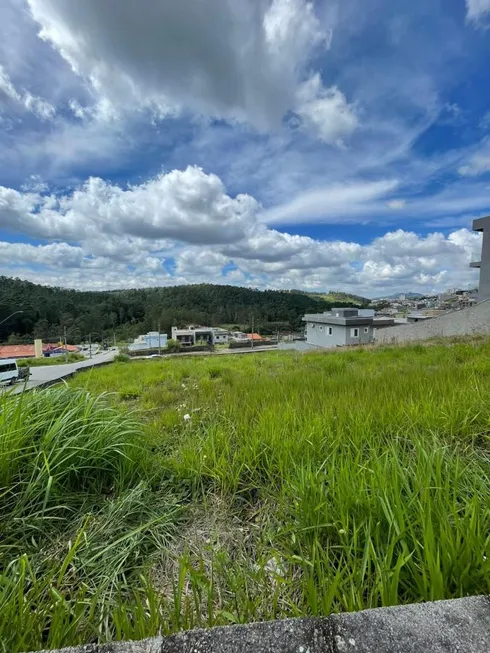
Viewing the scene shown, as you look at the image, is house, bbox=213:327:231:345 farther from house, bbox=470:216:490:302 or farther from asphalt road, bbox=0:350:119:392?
house, bbox=470:216:490:302

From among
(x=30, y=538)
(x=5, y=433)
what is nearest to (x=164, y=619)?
(x=30, y=538)

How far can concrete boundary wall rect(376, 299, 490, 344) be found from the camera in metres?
14.4

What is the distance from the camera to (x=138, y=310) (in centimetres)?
7581

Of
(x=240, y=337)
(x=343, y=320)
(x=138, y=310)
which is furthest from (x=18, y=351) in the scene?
(x=343, y=320)

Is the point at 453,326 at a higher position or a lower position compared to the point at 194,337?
higher

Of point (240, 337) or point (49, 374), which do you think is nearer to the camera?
point (49, 374)

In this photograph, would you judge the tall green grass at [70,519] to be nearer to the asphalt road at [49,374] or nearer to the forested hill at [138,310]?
the asphalt road at [49,374]

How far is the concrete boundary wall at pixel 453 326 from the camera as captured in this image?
14.4 metres

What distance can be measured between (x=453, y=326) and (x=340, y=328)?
10126 mm

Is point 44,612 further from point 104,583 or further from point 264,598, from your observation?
point 264,598

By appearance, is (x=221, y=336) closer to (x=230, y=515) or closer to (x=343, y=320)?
(x=343, y=320)

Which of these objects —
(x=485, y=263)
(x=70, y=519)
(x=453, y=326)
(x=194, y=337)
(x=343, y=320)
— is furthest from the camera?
(x=194, y=337)

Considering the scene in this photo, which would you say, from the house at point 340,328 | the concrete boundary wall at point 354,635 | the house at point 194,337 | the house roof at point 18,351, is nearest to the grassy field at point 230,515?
the concrete boundary wall at point 354,635

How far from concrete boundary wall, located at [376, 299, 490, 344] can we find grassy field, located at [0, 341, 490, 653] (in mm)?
12533
